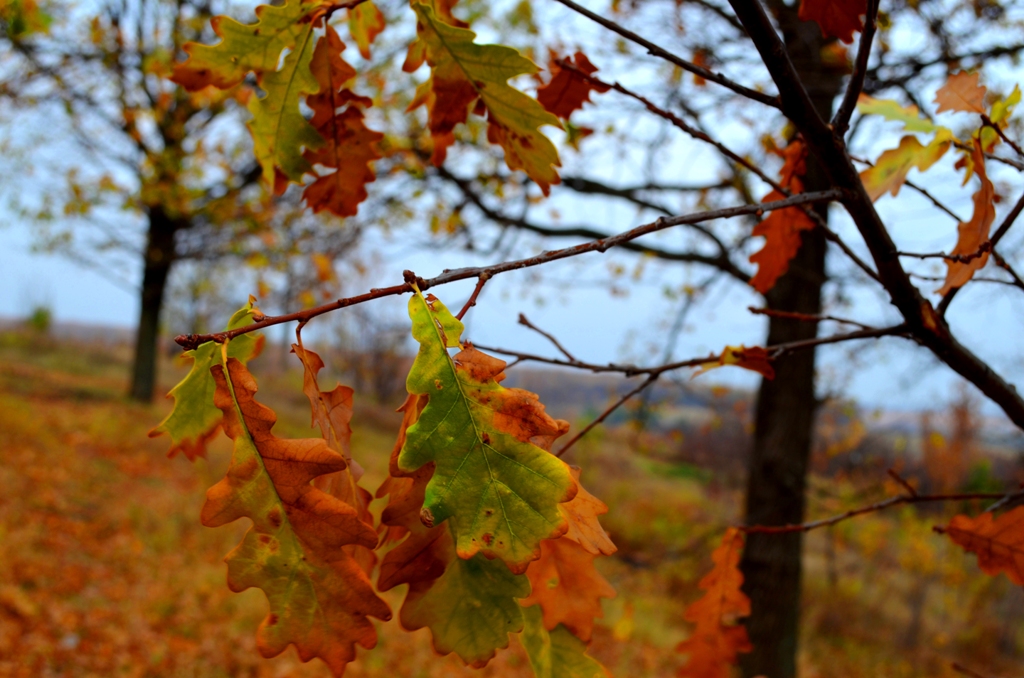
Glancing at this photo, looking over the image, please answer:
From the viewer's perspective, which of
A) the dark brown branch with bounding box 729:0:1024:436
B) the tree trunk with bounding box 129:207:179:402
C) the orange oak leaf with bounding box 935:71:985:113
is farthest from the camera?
the tree trunk with bounding box 129:207:179:402

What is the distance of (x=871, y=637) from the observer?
26.6 feet

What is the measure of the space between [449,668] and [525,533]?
16.2 ft

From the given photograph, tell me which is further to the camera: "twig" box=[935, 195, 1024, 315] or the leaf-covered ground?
the leaf-covered ground

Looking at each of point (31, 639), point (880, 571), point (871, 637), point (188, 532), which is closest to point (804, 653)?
point (871, 637)

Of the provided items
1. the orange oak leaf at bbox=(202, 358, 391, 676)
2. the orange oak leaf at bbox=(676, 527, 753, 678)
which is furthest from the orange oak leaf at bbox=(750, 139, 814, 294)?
the orange oak leaf at bbox=(202, 358, 391, 676)

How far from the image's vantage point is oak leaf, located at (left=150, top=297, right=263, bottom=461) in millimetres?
715

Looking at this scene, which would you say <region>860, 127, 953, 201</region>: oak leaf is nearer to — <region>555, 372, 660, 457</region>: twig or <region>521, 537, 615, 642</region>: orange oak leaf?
<region>555, 372, 660, 457</region>: twig

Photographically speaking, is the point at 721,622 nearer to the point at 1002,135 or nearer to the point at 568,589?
the point at 568,589

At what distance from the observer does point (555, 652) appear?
2.49ft

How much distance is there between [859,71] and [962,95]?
37 cm

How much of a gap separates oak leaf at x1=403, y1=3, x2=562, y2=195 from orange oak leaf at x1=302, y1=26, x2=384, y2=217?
92 millimetres

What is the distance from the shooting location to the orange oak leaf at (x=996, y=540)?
86cm

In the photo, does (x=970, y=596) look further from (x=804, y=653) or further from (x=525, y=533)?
(x=525, y=533)

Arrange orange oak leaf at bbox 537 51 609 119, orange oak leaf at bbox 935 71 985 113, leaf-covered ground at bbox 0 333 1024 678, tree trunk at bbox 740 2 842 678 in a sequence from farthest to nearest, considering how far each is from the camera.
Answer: leaf-covered ground at bbox 0 333 1024 678, tree trunk at bbox 740 2 842 678, orange oak leaf at bbox 537 51 609 119, orange oak leaf at bbox 935 71 985 113
